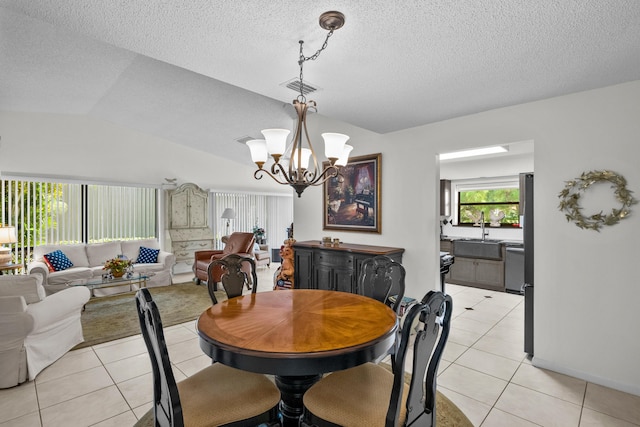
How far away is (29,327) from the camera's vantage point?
264 centimetres

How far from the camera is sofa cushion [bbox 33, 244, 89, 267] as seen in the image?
17.8 ft

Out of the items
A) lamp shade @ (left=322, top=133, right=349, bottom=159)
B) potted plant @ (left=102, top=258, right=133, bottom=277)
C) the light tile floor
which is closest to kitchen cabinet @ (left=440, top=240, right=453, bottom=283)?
the light tile floor

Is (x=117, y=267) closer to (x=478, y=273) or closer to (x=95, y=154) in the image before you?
(x=95, y=154)

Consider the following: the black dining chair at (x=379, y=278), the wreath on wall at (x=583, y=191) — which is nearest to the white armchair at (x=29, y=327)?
the black dining chair at (x=379, y=278)

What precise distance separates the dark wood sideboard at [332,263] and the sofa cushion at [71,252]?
4.05m

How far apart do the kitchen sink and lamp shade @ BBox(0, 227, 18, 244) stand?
7.15 m

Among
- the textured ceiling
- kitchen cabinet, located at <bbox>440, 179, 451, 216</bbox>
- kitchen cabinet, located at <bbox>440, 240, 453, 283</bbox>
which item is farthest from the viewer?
kitchen cabinet, located at <bbox>440, 179, 451, 216</bbox>

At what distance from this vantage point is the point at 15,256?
220 inches

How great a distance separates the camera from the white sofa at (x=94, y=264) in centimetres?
504

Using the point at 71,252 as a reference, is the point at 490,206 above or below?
above

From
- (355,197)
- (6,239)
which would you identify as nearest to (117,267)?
(6,239)

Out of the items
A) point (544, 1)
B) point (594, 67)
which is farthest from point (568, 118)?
point (544, 1)

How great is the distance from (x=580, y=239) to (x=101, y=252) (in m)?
6.96

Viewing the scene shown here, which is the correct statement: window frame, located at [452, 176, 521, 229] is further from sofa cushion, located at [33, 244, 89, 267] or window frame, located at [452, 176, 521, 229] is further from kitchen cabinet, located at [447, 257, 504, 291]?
sofa cushion, located at [33, 244, 89, 267]
